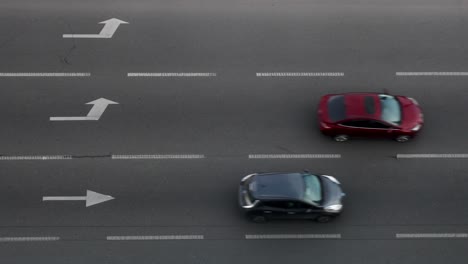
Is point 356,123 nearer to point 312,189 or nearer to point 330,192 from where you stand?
point 330,192

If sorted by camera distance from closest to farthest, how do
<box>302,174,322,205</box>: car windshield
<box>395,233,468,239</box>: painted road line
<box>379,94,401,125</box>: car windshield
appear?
<box>302,174,322,205</box>: car windshield → <box>395,233,468,239</box>: painted road line → <box>379,94,401,125</box>: car windshield

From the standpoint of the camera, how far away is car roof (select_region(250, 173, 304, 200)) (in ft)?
54.0

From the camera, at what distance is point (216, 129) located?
19.3m

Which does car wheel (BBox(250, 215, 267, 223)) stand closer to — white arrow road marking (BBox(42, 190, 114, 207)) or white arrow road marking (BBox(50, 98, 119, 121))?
white arrow road marking (BBox(42, 190, 114, 207))

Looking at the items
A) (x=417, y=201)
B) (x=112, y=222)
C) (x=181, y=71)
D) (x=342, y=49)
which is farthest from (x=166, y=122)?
(x=417, y=201)

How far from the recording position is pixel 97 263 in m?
16.4

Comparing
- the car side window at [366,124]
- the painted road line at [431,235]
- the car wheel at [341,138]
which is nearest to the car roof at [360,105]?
the car side window at [366,124]

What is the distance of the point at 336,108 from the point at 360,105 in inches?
35.2

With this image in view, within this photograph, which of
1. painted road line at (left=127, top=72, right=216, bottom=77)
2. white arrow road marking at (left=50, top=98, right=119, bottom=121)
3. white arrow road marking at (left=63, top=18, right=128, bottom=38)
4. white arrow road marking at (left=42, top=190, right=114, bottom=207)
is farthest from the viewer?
white arrow road marking at (left=63, top=18, right=128, bottom=38)

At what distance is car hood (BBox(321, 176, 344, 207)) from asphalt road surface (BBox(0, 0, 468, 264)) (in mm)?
866

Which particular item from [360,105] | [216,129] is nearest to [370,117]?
[360,105]

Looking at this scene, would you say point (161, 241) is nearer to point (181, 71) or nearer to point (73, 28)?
point (181, 71)

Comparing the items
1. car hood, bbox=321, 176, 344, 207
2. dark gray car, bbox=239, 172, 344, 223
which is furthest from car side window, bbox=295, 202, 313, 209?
car hood, bbox=321, 176, 344, 207

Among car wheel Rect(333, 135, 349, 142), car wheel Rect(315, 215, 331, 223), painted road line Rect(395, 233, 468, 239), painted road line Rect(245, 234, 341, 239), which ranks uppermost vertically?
car wheel Rect(333, 135, 349, 142)
